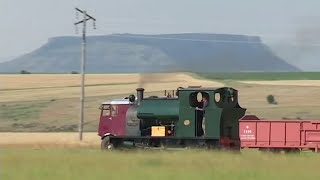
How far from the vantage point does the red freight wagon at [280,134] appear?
3466 cm

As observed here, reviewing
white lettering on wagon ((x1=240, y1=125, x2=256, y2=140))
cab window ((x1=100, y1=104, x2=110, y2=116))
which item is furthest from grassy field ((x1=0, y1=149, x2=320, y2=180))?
cab window ((x1=100, y1=104, x2=110, y2=116))

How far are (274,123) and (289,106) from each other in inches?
2300

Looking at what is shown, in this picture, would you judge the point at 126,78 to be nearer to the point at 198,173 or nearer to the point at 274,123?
the point at 274,123

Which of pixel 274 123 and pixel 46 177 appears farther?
pixel 274 123

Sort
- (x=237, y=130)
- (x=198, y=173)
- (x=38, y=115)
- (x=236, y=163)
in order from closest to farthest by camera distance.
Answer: (x=198, y=173) < (x=236, y=163) < (x=237, y=130) < (x=38, y=115)

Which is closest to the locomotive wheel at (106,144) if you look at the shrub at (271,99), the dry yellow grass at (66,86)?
the dry yellow grass at (66,86)

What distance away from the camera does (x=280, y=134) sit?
1387 inches

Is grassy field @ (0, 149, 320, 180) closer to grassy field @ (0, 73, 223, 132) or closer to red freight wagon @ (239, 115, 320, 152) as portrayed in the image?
red freight wagon @ (239, 115, 320, 152)

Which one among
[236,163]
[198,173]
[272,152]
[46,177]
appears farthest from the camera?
[272,152]

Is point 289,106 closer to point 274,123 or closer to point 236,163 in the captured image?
point 274,123

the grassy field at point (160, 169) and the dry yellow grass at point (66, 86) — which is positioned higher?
the dry yellow grass at point (66, 86)

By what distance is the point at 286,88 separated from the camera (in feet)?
365

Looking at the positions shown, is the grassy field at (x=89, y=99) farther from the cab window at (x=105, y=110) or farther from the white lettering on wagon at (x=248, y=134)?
the white lettering on wagon at (x=248, y=134)

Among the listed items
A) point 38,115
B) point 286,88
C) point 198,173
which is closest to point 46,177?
point 198,173
